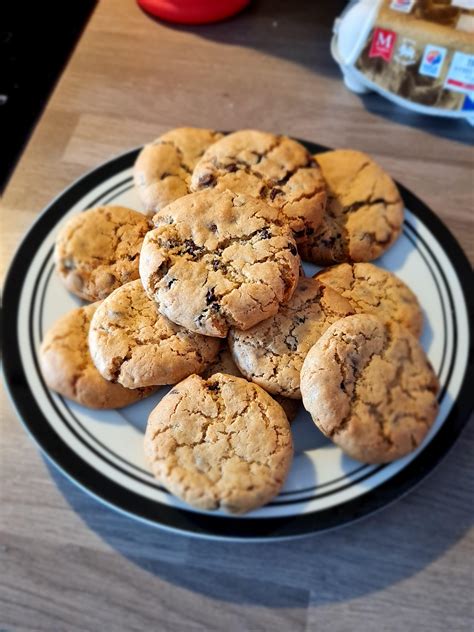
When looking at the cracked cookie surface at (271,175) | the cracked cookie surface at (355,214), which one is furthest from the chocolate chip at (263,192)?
the cracked cookie surface at (355,214)

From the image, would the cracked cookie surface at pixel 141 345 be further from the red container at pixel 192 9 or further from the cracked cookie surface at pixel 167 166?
the red container at pixel 192 9

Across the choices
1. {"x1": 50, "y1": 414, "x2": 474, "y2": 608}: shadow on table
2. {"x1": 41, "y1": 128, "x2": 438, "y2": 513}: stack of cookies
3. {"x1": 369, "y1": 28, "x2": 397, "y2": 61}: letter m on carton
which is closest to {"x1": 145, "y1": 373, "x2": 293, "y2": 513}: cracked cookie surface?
{"x1": 41, "y1": 128, "x2": 438, "y2": 513}: stack of cookies

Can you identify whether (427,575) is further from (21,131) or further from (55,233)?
(21,131)

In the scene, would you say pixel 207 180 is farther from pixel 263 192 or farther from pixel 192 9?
pixel 192 9

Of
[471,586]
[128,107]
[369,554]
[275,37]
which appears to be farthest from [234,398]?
[275,37]

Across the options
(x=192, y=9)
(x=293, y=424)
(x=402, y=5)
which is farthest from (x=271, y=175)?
(x=192, y=9)

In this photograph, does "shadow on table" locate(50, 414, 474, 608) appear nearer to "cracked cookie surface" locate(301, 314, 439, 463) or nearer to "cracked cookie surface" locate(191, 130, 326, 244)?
"cracked cookie surface" locate(301, 314, 439, 463)
